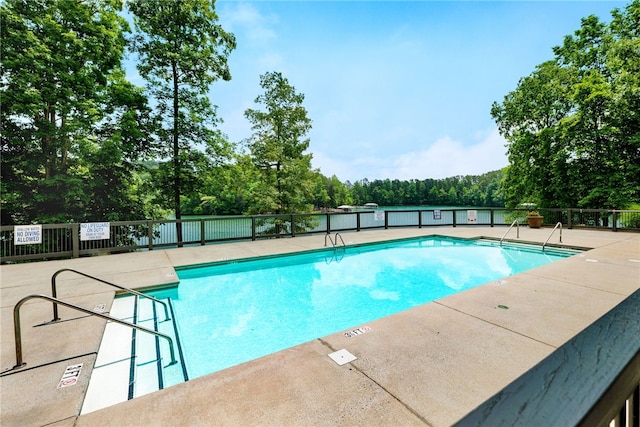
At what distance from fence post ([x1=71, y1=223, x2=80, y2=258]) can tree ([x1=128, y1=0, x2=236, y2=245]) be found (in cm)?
428

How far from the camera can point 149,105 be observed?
11352 millimetres

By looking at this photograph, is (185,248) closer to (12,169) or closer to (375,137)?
(12,169)

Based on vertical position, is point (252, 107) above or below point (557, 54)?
below

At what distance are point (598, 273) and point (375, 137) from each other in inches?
1043

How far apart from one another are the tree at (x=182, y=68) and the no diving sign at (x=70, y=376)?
9.69 m

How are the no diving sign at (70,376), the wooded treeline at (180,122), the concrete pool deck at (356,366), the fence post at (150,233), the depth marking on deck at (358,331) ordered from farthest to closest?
the wooded treeline at (180,122), the fence post at (150,233), the depth marking on deck at (358,331), the no diving sign at (70,376), the concrete pool deck at (356,366)

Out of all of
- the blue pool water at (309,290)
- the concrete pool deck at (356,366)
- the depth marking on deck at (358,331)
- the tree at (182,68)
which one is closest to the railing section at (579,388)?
the concrete pool deck at (356,366)

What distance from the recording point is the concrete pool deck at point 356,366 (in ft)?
6.36

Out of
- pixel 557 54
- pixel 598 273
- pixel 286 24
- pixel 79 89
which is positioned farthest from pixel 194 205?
pixel 557 54

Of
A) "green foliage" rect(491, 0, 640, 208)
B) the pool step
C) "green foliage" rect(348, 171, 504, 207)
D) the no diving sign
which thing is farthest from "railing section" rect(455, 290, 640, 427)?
"green foliage" rect(348, 171, 504, 207)

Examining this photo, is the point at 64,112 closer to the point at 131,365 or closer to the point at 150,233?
the point at 150,233

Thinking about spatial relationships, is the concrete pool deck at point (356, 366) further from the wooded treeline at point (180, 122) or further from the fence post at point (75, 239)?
the wooded treeline at point (180, 122)

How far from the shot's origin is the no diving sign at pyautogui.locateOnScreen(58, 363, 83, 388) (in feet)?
7.57

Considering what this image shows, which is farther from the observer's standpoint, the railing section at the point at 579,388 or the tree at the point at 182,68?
the tree at the point at 182,68
